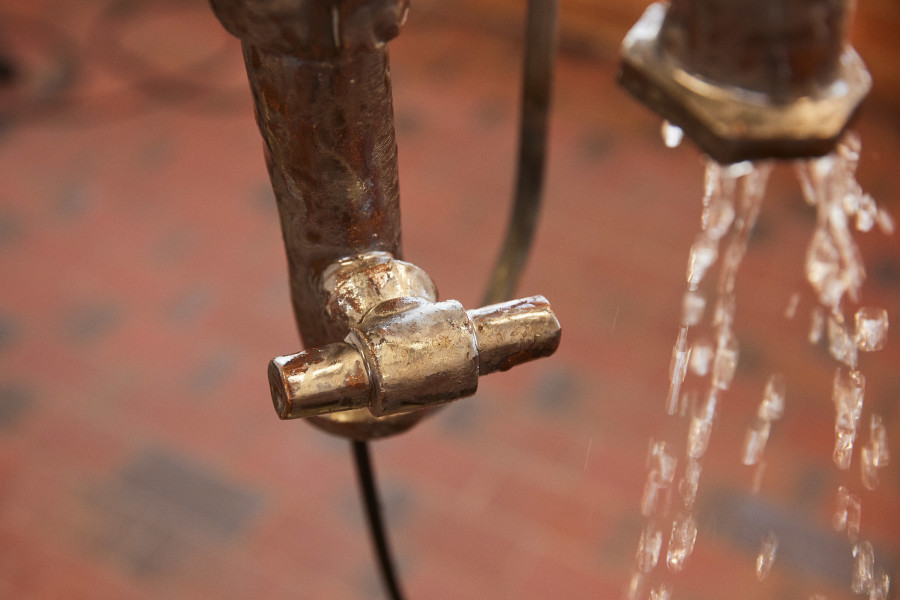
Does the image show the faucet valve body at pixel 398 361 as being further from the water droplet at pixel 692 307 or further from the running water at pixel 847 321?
the water droplet at pixel 692 307

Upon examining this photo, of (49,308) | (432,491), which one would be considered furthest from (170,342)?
(432,491)

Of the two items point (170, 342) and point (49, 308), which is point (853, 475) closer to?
point (170, 342)

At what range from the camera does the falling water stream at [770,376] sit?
1.43m

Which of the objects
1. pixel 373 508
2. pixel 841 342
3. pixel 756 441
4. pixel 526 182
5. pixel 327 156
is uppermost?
pixel 327 156

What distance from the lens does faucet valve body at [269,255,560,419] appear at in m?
0.40

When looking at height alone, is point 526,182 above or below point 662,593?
above

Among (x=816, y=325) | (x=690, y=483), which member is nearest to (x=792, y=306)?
(x=816, y=325)

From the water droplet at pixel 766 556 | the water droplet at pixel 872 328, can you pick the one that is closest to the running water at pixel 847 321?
the water droplet at pixel 872 328

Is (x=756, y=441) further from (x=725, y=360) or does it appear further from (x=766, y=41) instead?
(x=766, y=41)

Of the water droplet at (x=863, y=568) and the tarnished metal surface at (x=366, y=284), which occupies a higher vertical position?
the tarnished metal surface at (x=366, y=284)

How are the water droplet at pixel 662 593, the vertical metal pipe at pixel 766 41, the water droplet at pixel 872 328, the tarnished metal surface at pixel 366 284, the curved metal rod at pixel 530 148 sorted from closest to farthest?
the vertical metal pipe at pixel 766 41 < the tarnished metal surface at pixel 366 284 < the curved metal rod at pixel 530 148 < the water droplet at pixel 662 593 < the water droplet at pixel 872 328

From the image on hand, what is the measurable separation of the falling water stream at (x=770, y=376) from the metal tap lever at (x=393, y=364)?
37.6 inches

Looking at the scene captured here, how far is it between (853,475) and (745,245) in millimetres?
594

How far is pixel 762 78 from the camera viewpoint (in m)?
0.36
